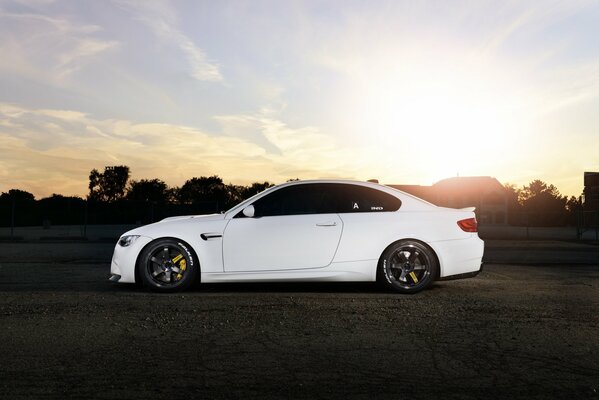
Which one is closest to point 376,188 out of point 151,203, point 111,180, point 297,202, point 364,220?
point 364,220

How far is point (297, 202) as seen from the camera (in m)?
8.07

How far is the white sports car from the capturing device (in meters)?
7.84

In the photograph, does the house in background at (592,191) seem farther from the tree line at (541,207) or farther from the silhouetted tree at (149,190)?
the silhouetted tree at (149,190)

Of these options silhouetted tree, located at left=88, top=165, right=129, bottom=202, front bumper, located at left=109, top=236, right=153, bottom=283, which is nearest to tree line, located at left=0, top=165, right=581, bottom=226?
silhouetted tree, located at left=88, top=165, right=129, bottom=202

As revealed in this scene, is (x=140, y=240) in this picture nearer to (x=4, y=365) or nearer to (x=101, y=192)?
(x=4, y=365)

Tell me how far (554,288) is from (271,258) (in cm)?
431

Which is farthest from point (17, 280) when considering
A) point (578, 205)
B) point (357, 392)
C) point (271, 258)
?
point (578, 205)

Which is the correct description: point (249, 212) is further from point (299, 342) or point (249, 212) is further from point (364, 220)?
point (299, 342)

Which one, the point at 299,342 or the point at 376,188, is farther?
the point at 376,188

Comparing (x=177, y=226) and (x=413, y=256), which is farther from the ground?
(x=177, y=226)

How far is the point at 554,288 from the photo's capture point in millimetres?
8664

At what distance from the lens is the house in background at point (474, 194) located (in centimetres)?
6738

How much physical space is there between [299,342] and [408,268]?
3254mm

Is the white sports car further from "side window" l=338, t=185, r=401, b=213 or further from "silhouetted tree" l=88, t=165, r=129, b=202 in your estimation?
"silhouetted tree" l=88, t=165, r=129, b=202
